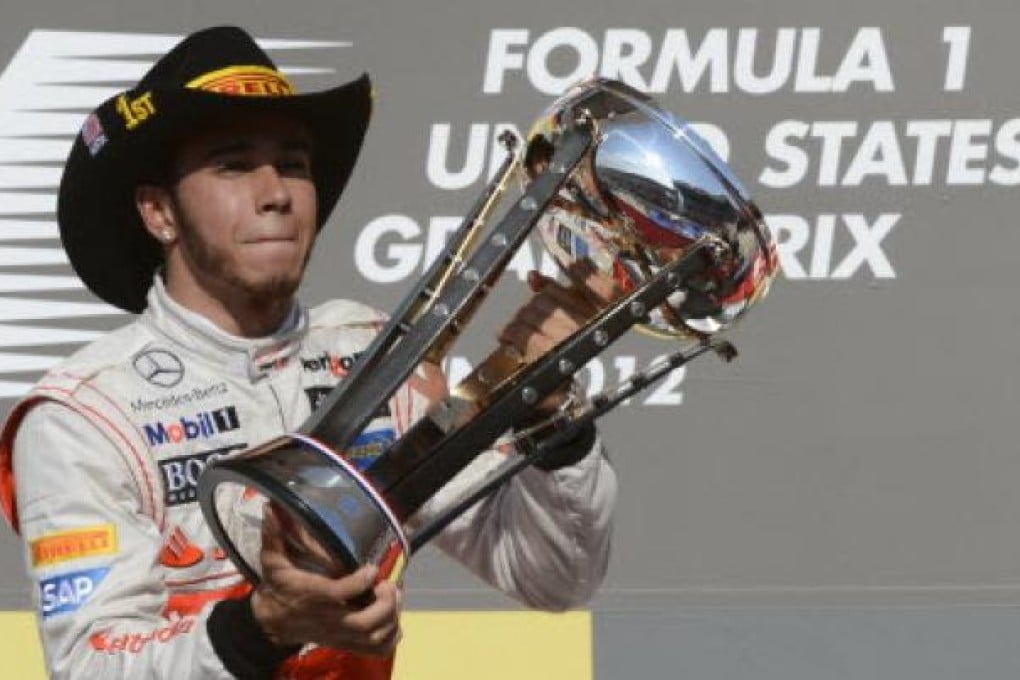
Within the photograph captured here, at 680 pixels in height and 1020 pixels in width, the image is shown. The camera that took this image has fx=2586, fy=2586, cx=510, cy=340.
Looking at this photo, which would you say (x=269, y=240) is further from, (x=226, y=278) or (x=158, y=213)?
(x=158, y=213)

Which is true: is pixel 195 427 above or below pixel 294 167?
below

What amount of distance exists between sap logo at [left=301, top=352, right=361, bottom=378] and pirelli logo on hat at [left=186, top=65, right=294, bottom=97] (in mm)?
263

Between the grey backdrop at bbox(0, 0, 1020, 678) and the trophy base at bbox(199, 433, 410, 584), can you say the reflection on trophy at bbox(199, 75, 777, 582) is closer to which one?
the trophy base at bbox(199, 433, 410, 584)

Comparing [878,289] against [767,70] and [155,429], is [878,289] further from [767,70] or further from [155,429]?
[155,429]

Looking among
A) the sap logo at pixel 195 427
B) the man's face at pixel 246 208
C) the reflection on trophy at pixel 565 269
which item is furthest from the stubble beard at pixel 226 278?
the reflection on trophy at pixel 565 269

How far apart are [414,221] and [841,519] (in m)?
0.80

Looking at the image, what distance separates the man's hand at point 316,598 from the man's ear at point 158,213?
527 millimetres

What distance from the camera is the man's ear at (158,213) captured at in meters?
2.45

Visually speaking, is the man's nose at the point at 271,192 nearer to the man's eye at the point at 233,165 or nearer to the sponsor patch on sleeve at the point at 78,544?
the man's eye at the point at 233,165

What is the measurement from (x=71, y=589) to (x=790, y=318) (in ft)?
6.36

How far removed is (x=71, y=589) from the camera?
88.4 inches

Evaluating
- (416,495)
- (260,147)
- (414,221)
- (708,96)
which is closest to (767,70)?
(708,96)

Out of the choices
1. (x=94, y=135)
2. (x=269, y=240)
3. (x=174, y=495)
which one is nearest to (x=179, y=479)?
(x=174, y=495)

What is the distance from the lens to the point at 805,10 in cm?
402
